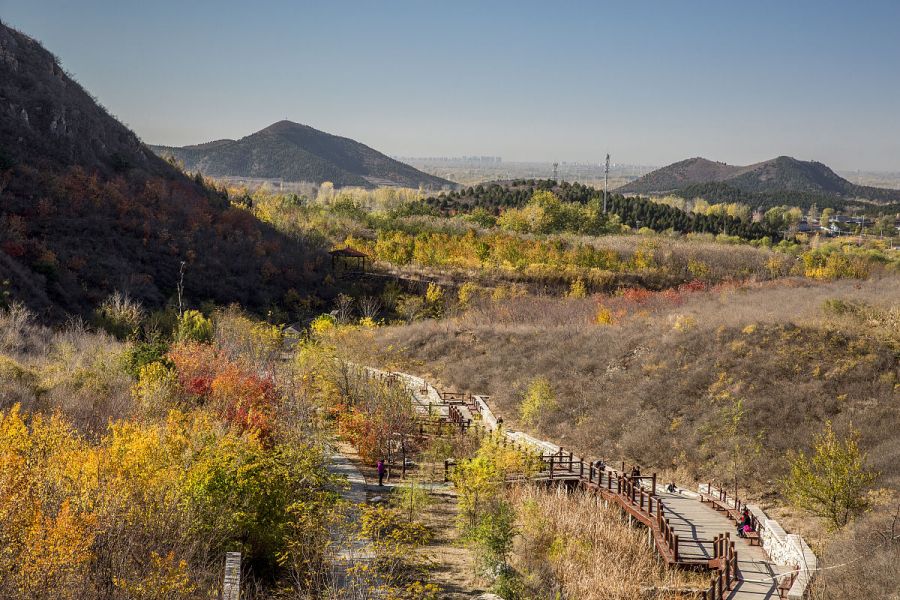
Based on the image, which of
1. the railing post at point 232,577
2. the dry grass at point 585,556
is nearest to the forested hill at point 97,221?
the railing post at point 232,577

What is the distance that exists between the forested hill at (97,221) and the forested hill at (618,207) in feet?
147

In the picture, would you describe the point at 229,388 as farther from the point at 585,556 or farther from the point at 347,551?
the point at 585,556

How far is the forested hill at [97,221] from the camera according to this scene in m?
41.7

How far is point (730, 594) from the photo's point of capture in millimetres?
14367

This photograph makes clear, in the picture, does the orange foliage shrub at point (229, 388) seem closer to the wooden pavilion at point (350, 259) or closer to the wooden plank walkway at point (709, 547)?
the wooden plank walkway at point (709, 547)

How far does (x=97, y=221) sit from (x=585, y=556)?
42.8 metres

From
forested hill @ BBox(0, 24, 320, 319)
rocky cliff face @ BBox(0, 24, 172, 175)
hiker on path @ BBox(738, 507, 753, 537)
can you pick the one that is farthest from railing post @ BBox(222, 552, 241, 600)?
rocky cliff face @ BBox(0, 24, 172, 175)

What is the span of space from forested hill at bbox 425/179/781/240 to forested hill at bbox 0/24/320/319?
4494 cm

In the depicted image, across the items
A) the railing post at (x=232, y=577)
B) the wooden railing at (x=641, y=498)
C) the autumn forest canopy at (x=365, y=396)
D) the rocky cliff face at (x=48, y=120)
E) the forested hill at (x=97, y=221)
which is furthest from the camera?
the rocky cliff face at (x=48, y=120)

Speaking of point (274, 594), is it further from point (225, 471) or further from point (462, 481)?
point (462, 481)

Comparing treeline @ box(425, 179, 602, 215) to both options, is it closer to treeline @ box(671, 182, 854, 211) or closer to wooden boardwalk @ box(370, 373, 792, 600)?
treeline @ box(671, 182, 854, 211)

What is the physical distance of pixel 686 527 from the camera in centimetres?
1806

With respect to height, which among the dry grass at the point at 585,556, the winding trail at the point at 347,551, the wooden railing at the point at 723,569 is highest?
the winding trail at the point at 347,551

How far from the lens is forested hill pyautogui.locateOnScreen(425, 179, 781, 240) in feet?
289
